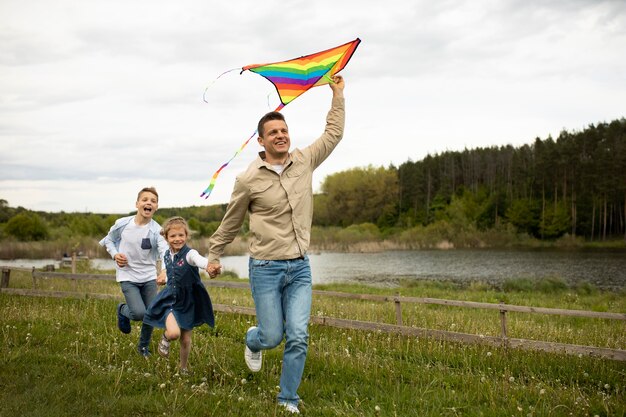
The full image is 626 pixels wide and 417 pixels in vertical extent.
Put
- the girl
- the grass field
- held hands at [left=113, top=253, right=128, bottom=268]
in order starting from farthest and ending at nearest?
held hands at [left=113, top=253, right=128, bottom=268] < the girl < the grass field

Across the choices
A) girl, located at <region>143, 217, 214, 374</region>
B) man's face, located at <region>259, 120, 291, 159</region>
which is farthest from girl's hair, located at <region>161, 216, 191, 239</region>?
man's face, located at <region>259, 120, 291, 159</region>

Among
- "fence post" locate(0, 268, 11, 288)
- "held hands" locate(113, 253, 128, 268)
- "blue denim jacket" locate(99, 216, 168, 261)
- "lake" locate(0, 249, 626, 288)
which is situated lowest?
"lake" locate(0, 249, 626, 288)

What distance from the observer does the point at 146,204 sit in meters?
7.16

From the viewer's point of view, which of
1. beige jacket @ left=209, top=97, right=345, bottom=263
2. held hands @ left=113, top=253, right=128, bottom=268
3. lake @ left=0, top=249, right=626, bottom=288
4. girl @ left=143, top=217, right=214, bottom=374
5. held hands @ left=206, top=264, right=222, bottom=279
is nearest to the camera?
beige jacket @ left=209, top=97, right=345, bottom=263

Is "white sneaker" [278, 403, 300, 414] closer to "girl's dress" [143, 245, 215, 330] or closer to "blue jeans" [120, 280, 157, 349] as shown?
"girl's dress" [143, 245, 215, 330]

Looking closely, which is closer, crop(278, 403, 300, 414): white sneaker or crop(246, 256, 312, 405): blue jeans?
crop(278, 403, 300, 414): white sneaker

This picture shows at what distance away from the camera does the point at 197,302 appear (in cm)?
612

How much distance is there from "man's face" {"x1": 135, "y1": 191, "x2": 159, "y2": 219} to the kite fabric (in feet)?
4.80

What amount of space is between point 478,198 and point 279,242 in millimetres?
90210

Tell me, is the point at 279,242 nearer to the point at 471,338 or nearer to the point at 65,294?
the point at 471,338

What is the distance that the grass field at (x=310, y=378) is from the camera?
15.5ft

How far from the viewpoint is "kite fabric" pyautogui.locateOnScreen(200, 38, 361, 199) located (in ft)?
19.8

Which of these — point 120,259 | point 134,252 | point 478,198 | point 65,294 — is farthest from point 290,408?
point 478,198

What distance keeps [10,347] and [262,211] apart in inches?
167
